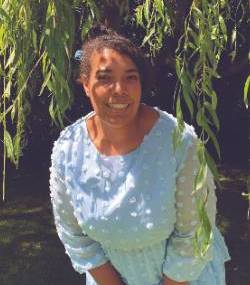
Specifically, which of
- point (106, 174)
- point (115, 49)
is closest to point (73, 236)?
point (106, 174)

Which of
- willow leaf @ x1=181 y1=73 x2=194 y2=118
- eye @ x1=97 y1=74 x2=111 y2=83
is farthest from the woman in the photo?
willow leaf @ x1=181 y1=73 x2=194 y2=118

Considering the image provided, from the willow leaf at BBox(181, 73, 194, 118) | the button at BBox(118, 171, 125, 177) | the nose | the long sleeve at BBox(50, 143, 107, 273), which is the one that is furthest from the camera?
the long sleeve at BBox(50, 143, 107, 273)

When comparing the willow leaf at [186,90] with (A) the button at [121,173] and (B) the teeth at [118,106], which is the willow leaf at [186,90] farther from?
(A) the button at [121,173]

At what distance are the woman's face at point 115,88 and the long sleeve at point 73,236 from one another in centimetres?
28

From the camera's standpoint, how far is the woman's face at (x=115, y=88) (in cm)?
146

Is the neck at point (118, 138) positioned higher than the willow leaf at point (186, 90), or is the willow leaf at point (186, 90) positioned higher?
the willow leaf at point (186, 90)

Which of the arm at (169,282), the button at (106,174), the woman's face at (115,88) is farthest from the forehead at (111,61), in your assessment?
the arm at (169,282)

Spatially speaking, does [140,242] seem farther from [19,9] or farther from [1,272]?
[1,272]

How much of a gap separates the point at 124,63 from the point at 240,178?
11.0ft

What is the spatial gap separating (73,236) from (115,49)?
0.54 meters

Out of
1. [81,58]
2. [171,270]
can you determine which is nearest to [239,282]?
[171,270]

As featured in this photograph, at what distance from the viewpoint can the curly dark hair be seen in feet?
4.92

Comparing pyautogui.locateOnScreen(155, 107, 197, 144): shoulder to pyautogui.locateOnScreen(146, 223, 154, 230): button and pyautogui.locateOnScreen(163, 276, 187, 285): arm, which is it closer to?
pyautogui.locateOnScreen(146, 223, 154, 230): button

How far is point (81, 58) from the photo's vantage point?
5.26ft
